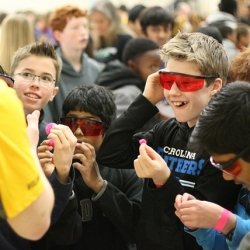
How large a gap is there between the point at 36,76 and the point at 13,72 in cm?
15

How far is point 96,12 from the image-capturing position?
781 cm

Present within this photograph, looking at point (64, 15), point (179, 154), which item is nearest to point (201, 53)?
point (179, 154)

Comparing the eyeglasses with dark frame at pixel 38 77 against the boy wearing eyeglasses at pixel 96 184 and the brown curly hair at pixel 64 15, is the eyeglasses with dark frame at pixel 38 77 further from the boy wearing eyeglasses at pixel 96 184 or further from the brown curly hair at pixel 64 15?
the brown curly hair at pixel 64 15

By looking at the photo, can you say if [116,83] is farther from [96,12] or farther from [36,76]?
[96,12]

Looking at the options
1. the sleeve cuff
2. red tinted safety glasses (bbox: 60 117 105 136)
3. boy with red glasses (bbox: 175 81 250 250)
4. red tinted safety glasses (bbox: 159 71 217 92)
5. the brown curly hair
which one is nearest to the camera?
boy with red glasses (bbox: 175 81 250 250)

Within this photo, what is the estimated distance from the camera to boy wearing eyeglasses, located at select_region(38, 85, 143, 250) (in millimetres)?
2725

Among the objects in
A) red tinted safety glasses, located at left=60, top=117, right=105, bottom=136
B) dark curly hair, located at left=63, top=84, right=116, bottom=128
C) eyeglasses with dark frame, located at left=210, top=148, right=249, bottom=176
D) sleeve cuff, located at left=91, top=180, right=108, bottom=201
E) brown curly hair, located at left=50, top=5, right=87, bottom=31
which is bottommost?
brown curly hair, located at left=50, top=5, right=87, bottom=31

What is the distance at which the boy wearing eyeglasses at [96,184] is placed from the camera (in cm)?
272

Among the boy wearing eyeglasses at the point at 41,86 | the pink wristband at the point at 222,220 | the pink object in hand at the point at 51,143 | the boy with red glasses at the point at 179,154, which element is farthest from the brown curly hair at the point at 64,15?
the pink wristband at the point at 222,220

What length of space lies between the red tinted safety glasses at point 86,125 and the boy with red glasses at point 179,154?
26 centimetres

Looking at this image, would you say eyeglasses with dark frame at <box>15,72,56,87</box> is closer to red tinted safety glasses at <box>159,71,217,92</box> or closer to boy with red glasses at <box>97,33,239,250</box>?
boy with red glasses at <box>97,33,239,250</box>

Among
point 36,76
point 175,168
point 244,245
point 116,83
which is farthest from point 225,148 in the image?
point 116,83

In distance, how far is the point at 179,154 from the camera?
259 cm

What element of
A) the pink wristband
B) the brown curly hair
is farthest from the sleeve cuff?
the brown curly hair
